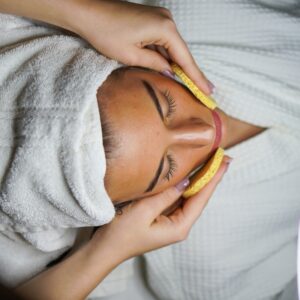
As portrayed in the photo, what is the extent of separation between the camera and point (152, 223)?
A: 1.13 meters

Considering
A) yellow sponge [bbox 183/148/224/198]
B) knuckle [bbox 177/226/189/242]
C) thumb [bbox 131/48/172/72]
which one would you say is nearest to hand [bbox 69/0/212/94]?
thumb [bbox 131/48/172/72]

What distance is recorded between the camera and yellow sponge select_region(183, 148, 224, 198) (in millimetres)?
1119

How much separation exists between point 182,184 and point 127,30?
1.22ft

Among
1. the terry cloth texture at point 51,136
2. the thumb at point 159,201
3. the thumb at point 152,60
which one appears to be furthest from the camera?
the thumb at point 159,201

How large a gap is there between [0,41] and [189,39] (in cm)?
43

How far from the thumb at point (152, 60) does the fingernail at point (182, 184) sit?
0.85ft

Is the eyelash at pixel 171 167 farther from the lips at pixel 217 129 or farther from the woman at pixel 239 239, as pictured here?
the lips at pixel 217 129

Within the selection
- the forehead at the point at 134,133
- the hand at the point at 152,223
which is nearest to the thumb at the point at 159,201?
the hand at the point at 152,223

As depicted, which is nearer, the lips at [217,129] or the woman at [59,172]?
the woman at [59,172]

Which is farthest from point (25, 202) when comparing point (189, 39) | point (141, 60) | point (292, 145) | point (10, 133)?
point (292, 145)

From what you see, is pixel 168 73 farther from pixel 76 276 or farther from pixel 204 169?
pixel 76 276

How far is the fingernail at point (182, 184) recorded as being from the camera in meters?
1.13

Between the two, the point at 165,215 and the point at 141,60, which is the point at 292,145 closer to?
Result: the point at 165,215

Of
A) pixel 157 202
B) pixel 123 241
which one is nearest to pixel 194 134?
pixel 157 202
